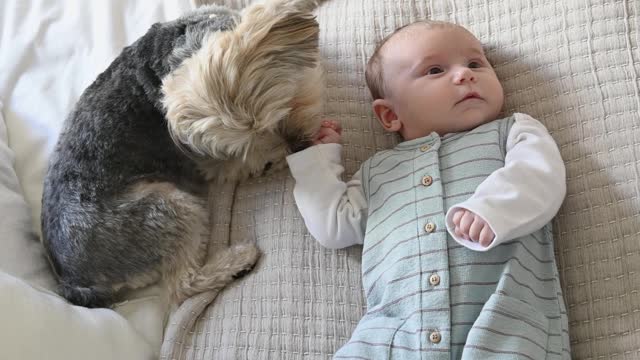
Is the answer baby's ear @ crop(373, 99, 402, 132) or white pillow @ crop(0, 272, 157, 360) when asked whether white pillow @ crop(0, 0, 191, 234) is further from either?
baby's ear @ crop(373, 99, 402, 132)

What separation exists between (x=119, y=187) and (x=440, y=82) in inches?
30.4

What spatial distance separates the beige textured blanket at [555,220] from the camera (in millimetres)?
1311

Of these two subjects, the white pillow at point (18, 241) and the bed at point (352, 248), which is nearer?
the bed at point (352, 248)

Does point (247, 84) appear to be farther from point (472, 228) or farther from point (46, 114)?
point (46, 114)

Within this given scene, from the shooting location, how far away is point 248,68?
1391 millimetres

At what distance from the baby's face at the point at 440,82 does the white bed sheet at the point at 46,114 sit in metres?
0.74

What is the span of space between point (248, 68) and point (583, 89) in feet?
2.39

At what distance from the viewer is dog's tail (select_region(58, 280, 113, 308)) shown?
1542mm

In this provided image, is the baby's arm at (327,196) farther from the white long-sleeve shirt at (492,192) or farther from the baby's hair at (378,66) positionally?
the baby's hair at (378,66)

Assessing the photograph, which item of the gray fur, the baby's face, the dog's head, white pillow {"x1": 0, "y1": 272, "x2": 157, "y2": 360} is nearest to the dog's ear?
the dog's head

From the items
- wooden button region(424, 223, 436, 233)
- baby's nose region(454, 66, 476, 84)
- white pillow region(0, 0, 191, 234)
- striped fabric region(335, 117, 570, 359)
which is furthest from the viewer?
white pillow region(0, 0, 191, 234)

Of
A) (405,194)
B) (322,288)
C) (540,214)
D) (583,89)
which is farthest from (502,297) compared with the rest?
(583,89)

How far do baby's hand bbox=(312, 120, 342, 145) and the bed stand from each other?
6 cm

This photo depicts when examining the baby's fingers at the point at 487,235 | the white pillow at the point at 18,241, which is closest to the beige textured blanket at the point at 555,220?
the baby's fingers at the point at 487,235
